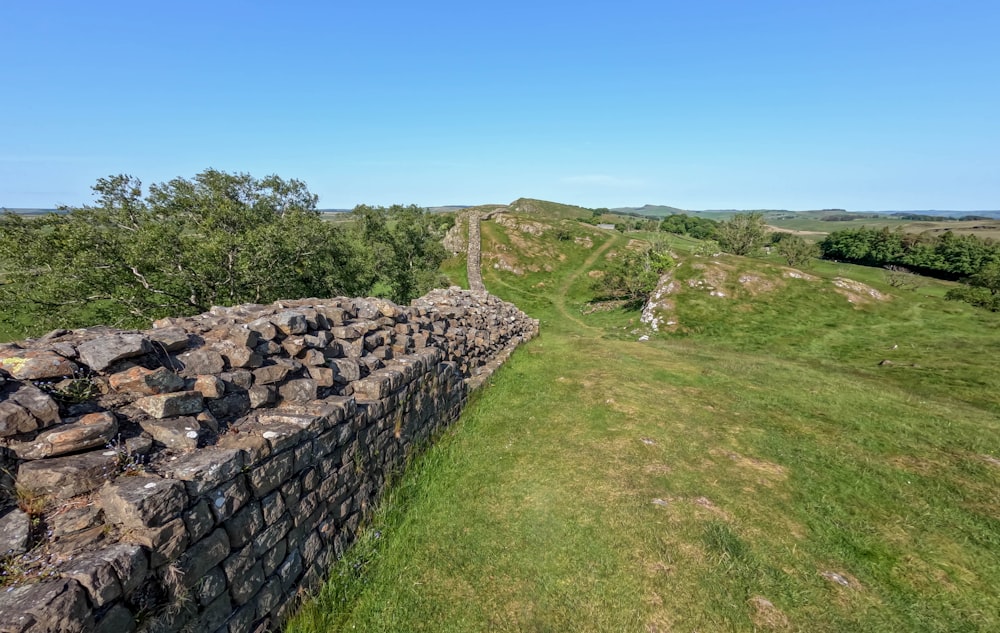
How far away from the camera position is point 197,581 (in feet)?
14.4

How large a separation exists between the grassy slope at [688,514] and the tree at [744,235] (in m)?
62.9

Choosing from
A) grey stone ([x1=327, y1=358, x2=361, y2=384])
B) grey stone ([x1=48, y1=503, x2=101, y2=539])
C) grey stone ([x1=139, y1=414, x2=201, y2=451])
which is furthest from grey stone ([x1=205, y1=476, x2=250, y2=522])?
grey stone ([x1=327, y1=358, x2=361, y2=384])

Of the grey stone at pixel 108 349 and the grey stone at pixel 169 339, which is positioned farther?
the grey stone at pixel 169 339

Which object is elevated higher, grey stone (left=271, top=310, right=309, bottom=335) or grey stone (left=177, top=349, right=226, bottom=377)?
grey stone (left=271, top=310, right=309, bottom=335)

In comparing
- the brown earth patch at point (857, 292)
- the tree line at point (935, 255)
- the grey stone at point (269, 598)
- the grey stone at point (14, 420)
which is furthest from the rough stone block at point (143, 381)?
the tree line at point (935, 255)

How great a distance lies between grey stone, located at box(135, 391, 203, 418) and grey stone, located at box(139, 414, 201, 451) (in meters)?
0.13

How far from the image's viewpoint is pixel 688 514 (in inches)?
320

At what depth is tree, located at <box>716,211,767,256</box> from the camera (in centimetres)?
7281

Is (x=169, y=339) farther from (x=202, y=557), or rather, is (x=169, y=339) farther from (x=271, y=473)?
(x=202, y=557)

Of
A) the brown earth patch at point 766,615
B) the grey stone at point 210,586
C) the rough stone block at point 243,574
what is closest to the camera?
the grey stone at point 210,586

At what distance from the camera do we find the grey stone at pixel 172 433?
16.1 feet

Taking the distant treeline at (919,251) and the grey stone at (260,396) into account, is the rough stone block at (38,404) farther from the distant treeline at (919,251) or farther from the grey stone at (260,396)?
the distant treeline at (919,251)

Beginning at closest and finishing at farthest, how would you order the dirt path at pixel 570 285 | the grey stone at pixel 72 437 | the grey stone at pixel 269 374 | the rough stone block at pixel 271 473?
the grey stone at pixel 72 437 < the rough stone block at pixel 271 473 < the grey stone at pixel 269 374 < the dirt path at pixel 570 285

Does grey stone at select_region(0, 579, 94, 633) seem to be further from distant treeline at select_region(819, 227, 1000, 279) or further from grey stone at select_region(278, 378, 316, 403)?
distant treeline at select_region(819, 227, 1000, 279)
